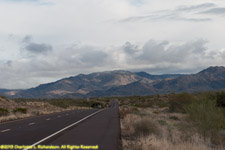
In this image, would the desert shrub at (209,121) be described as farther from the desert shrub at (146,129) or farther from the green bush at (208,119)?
the desert shrub at (146,129)

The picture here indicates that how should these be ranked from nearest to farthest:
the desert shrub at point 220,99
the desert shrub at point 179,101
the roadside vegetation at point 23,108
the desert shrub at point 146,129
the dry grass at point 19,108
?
1. the desert shrub at point 146,129
2. the dry grass at point 19,108
3. the desert shrub at point 220,99
4. the roadside vegetation at point 23,108
5. the desert shrub at point 179,101

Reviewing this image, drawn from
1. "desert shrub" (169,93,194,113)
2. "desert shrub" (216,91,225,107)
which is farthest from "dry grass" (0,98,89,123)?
"desert shrub" (216,91,225,107)

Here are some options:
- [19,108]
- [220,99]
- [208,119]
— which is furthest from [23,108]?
[208,119]

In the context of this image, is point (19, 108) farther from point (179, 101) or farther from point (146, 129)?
point (146, 129)

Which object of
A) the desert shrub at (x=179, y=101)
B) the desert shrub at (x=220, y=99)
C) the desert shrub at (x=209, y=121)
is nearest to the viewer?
the desert shrub at (x=209, y=121)

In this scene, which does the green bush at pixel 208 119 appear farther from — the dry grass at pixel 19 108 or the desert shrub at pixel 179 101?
the desert shrub at pixel 179 101

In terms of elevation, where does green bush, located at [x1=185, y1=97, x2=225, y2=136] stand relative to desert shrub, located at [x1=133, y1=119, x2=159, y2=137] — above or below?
above

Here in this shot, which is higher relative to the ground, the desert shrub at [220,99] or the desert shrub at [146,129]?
the desert shrub at [220,99]

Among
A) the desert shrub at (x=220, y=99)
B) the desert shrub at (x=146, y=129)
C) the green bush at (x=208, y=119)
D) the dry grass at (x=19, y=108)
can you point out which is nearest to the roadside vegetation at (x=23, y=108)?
the dry grass at (x=19, y=108)

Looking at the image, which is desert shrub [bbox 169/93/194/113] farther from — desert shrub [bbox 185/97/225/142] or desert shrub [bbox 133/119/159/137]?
desert shrub [bbox 185/97/225/142]

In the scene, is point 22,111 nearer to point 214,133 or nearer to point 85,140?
point 85,140

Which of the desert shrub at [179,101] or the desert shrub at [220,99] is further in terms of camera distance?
the desert shrub at [179,101]

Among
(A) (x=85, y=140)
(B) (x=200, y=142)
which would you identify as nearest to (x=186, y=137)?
(B) (x=200, y=142)

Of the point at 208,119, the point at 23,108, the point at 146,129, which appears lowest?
the point at 146,129
